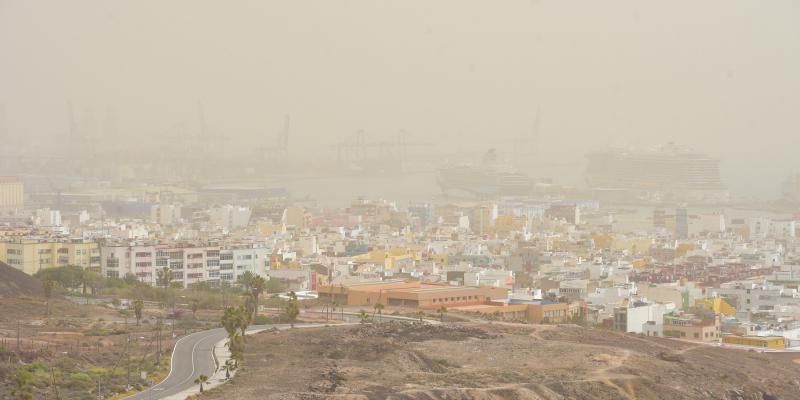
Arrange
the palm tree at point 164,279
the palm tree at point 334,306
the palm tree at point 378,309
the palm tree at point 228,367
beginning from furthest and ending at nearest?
the palm tree at point 164,279 → the palm tree at point 334,306 → the palm tree at point 378,309 → the palm tree at point 228,367

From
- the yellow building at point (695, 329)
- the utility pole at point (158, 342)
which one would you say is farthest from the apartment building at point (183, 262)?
the yellow building at point (695, 329)

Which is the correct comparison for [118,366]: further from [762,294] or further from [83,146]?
[83,146]

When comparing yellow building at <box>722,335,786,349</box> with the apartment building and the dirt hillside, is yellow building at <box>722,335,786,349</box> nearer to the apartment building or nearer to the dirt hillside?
the dirt hillside

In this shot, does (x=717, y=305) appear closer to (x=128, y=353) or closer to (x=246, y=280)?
(x=246, y=280)

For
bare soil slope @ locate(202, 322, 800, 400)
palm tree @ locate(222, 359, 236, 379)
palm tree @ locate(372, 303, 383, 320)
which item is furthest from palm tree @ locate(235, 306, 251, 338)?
palm tree @ locate(372, 303, 383, 320)

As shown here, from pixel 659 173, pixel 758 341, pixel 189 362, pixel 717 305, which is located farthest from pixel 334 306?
pixel 659 173

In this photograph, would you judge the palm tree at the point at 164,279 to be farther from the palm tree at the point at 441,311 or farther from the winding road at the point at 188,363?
the winding road at the point at 188,363

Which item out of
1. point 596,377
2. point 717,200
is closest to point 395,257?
point 596,377
